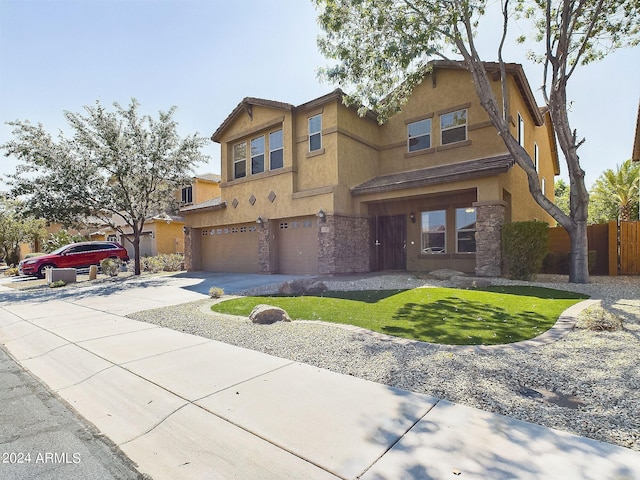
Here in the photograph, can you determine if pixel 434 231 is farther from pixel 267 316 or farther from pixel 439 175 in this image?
pixel 267 316

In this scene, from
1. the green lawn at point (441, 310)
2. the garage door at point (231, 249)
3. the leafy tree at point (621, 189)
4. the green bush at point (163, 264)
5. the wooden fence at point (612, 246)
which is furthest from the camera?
the leafy tree at point (621, 189)

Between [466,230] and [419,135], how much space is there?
4649mm

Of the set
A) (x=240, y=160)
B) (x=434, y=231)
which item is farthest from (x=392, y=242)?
(x=240, y=160)

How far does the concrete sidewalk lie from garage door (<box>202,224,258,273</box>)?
12337 mm

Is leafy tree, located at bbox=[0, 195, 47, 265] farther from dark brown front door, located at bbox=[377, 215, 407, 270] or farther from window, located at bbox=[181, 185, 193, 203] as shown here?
dark brown front door, located at bbox=[377, 215, 407, 270]

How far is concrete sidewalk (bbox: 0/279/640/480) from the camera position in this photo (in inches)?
96.2

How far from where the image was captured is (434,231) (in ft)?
49.7

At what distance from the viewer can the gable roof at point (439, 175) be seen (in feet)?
37.4

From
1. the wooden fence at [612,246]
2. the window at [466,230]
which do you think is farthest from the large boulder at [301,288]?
the wooden fence at [612,246]

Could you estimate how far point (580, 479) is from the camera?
2.23 m

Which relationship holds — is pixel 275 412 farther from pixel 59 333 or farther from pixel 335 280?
pixel 335 280

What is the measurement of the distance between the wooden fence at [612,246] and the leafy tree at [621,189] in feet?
45.3

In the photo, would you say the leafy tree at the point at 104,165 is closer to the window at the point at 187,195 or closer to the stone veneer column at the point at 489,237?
the window at the point at 187,195

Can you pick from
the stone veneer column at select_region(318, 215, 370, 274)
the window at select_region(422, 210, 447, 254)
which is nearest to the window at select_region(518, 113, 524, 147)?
the window at select_region(422, 210, 447, 254)
